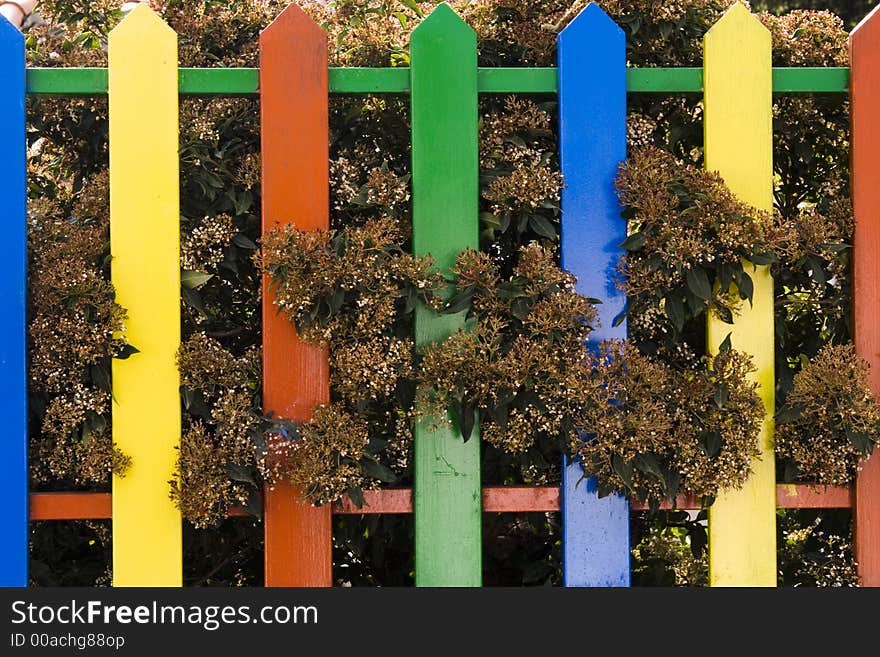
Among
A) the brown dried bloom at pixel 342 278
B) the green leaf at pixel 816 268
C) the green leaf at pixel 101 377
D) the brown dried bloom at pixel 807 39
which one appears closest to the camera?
the brown dried bloom at pixel 342 278

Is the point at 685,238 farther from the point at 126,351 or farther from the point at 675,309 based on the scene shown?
the point at 126,351

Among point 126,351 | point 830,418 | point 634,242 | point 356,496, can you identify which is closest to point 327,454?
point 356,496

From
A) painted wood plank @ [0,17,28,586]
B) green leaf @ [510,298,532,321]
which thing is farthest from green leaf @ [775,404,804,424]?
painted wood plank @ [0,17,28,586]

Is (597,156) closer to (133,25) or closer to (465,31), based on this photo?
(465,31)

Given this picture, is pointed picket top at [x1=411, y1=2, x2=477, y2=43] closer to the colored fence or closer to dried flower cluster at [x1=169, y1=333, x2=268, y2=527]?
the colored fence

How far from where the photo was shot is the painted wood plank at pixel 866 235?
9.87 ft

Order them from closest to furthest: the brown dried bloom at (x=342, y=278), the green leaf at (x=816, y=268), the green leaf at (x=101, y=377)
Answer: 1. the brown dried bloom at (x=342, y=278)
2. the green leaf at (x=101, y=377)
3. the green leaf at (x=816, y=268)

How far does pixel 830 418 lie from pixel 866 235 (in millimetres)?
557

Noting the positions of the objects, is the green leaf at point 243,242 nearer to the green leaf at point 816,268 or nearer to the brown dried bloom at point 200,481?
the brown dried bloom at point 200,481

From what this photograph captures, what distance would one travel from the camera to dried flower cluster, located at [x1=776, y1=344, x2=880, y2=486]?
112 inches

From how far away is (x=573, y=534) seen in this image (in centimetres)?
294

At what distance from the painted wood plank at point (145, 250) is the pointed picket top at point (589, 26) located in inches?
42.9

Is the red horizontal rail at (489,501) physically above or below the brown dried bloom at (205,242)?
below

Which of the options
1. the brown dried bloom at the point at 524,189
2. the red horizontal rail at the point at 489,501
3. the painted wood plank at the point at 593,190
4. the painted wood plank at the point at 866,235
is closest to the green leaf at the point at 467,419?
the red horizontal rail at the point at 489,501
